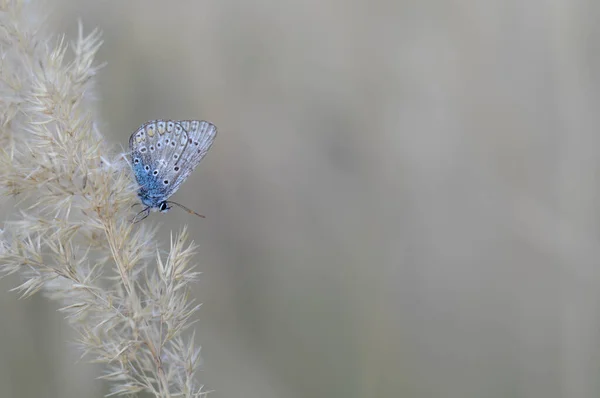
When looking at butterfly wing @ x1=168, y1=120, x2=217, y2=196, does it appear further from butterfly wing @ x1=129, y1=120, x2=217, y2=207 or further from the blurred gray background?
the blurred gray background

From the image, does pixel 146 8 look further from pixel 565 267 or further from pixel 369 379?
pixel 565 267

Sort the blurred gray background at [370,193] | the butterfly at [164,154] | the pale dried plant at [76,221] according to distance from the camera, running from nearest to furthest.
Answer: the pale dried plant at [76,221] → the butterfly at [164,154] → the blurred gray background at [370,193]

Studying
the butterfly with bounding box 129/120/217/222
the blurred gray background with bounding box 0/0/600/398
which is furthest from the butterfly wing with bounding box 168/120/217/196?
the blurred gray background with bounding box 0/0/600/398

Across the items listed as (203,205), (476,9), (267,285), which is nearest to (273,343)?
(267,285)

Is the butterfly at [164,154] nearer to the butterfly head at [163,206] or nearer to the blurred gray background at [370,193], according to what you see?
the butterfly head at [163,206]

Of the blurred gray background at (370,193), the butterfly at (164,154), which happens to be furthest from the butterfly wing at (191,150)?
the blurred gray background at (370,193)

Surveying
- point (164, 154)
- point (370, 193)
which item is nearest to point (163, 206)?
point (164, 154)
